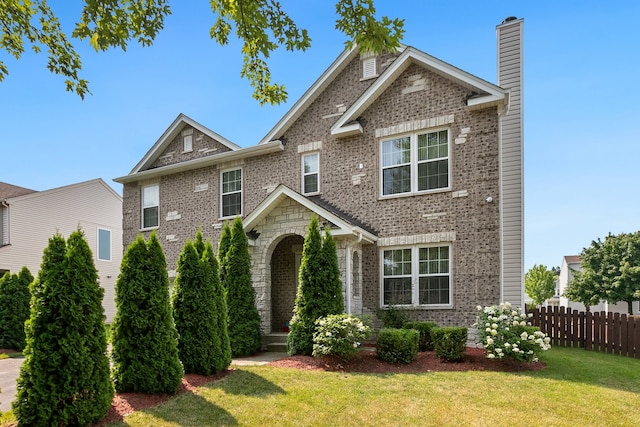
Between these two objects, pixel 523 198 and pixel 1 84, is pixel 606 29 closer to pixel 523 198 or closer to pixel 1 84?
pixel 523 198

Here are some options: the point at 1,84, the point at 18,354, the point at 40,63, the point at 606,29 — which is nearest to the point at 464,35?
the point at 606,29

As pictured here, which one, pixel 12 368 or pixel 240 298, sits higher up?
pixel 240 298

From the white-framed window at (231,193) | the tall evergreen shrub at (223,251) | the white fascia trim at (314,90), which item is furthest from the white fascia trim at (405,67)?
the tall evergreen shrub at (223,251)

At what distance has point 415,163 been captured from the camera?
12.7 meters

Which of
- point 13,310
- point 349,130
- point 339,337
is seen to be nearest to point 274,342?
point 339,337

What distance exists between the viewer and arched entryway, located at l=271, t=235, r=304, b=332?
14445 millimetres

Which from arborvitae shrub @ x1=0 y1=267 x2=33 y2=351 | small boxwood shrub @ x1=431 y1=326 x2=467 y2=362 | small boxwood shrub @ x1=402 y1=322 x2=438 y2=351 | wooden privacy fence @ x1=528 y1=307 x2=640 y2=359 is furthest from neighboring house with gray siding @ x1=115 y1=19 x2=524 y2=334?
arborvitae shrub @ x1=0 y1=267 x2=33 y2=351

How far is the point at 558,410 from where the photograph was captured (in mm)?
6766

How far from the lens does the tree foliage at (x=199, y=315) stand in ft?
27.7

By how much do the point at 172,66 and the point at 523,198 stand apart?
30.3ft

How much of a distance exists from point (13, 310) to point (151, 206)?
573 cm

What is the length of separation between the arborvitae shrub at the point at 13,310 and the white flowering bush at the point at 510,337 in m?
13.1

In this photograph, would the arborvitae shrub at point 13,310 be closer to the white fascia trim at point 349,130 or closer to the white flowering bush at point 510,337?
the white fascia trim at point 349,130

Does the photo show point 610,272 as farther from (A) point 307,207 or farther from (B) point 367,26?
(B) point 367,26
